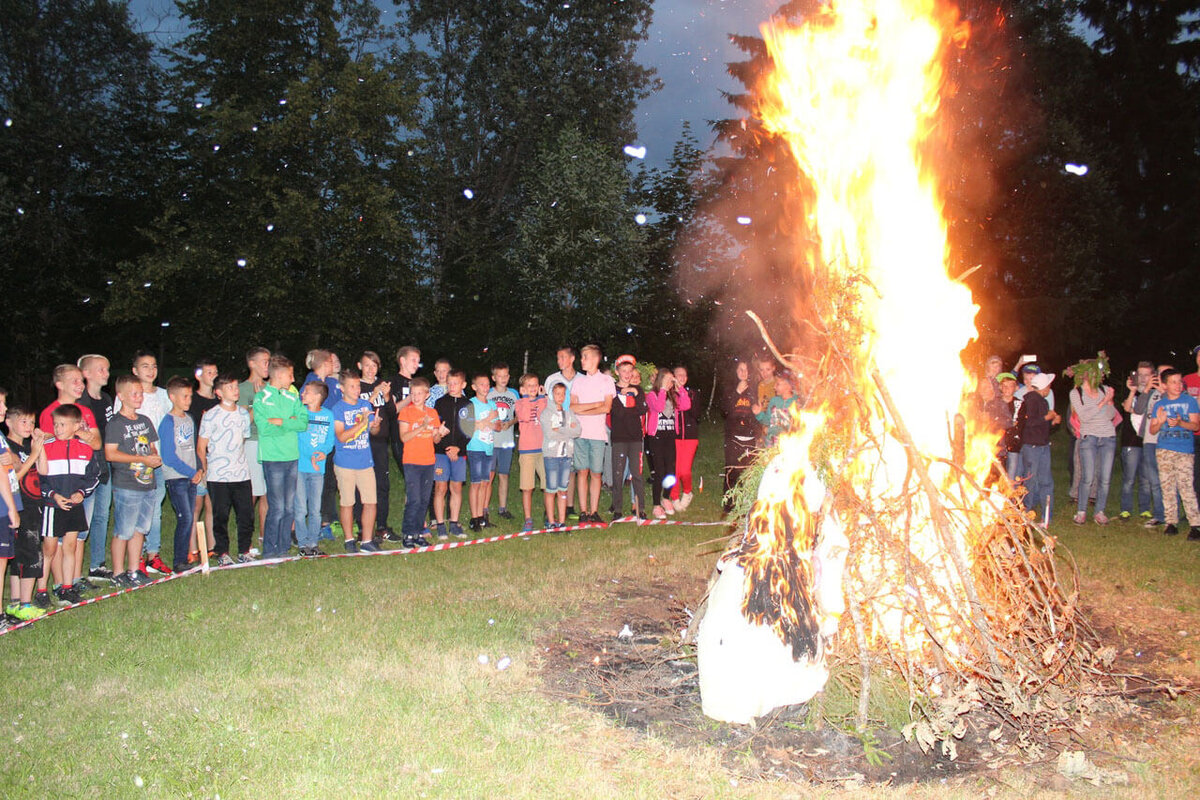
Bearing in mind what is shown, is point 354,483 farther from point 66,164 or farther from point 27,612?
point 66,164

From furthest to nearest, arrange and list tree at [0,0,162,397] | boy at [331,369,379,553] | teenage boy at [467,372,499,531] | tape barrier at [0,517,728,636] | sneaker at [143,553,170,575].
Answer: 1. tree at [0,0,162,397]
2. teenage boy at [467,372,499,531]
3. boy at [331,369,379,553]
4. sneaker at [143,553,170,575]
5. tape barrier at [0,517,728,636]

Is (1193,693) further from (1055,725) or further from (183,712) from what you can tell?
(183,712)

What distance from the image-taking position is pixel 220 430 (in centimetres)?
869

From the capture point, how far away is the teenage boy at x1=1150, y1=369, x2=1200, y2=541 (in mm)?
10172

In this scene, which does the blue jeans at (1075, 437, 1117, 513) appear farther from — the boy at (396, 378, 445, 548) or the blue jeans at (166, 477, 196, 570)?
the blue jeans at (166, 477, 196, 570)

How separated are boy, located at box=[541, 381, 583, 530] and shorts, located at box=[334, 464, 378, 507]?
2.33m

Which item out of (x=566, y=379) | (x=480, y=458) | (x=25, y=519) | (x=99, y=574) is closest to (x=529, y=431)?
(x=480, y=458)

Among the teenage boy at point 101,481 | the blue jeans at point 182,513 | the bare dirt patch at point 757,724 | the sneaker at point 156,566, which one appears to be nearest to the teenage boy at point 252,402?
the blue jeans at point 182,513

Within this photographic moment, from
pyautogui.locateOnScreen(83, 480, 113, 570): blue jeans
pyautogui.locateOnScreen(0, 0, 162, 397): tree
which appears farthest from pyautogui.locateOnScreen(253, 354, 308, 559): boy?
pyautogui.locateOnScreen(0, 0, 162, 397): tree

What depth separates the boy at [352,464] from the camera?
9.34m

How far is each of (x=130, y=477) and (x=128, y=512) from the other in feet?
1.09

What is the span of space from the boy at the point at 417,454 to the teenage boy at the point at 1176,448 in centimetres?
900

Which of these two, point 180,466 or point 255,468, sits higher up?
point 180,466

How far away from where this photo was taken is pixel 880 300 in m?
6.03
